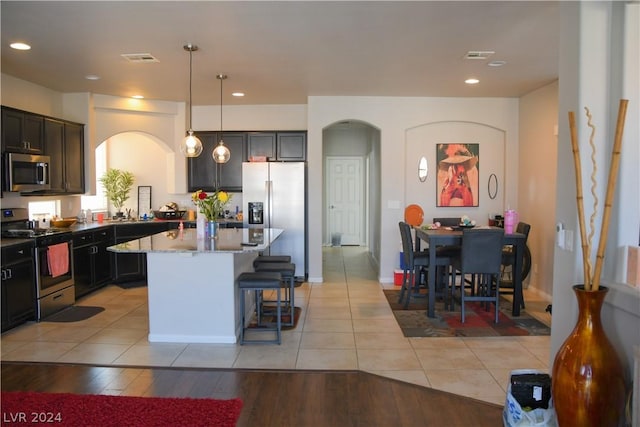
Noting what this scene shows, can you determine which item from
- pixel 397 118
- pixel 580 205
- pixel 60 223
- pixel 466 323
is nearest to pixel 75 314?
pixel 60 223

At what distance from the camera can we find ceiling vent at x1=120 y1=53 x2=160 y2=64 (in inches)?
173

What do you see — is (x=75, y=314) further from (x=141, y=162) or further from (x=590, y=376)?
(x=590, y=376)

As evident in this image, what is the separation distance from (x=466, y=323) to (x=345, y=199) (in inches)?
238

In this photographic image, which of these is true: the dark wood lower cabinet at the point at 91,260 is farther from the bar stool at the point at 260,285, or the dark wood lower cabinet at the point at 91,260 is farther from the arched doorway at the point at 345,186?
the arched doorway at the point at 345,186

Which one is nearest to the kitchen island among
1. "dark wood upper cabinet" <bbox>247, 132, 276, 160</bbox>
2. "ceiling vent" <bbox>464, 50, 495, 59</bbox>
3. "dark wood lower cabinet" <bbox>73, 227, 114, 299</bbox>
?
"dark wood lower cabinet" <bbox>73, 227, 114, 299</bbox>

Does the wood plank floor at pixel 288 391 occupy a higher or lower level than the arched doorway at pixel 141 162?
lower

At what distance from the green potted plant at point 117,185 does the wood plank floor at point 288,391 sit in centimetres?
386

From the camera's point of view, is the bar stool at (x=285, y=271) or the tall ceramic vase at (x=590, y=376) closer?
the tall ceramic vase at (x=590, y=376)

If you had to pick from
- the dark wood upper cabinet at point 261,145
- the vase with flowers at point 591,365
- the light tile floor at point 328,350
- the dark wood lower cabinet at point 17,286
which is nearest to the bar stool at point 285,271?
the light tile floor at point 328,350

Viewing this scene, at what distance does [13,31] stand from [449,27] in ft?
11.8

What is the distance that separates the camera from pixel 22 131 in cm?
491

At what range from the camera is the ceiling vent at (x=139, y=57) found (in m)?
4.39

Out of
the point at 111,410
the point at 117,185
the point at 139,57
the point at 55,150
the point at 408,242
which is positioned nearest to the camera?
the point at 111,410

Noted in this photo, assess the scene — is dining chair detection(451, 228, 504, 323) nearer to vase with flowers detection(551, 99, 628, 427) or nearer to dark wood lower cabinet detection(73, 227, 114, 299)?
vase with flowers detection(551, 99, 628, 427)
